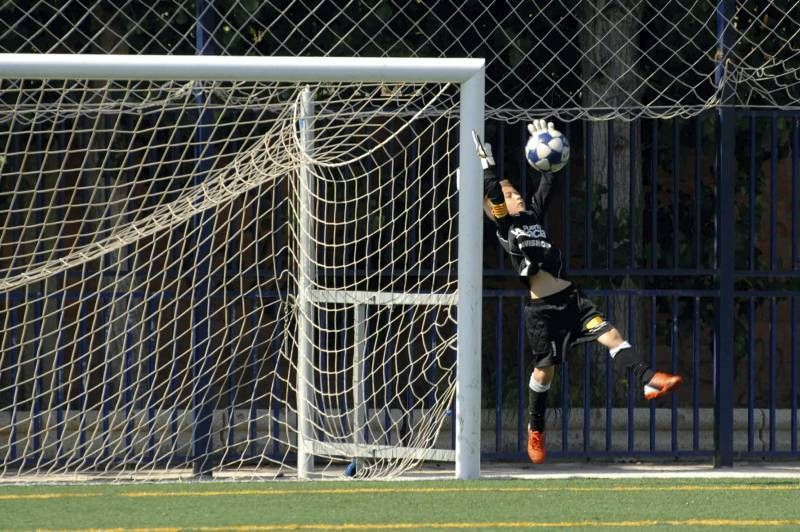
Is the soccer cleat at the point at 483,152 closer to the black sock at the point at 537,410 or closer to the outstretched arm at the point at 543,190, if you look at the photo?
the outstretched arm at the point at 543,190

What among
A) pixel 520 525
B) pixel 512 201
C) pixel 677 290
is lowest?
pixel 520 525

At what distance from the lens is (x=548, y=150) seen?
330 inches

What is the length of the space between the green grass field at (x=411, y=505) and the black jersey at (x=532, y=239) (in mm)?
1236

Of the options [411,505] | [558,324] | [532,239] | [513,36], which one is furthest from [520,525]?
[513,36]

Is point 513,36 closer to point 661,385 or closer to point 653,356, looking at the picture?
point 653,356

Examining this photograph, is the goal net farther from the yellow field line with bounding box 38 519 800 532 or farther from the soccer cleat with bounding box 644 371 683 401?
the yellow field line with bounding box 38 519 800 532

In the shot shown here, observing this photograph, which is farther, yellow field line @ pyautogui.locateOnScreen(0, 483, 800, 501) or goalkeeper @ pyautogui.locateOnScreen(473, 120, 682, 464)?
goalkeeper @ pyautogui.locateOnScreen(473, 120, 682, 464)

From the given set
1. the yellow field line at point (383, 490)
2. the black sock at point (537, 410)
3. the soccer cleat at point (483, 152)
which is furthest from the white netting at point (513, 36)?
the yellow field line at point (383, 490)

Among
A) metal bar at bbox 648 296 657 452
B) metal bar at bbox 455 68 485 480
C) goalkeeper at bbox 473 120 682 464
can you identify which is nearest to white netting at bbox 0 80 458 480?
metal bar at bbox 455 68 485 480

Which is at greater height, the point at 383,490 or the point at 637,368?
the point at 637,368

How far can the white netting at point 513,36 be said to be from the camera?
9984 mm

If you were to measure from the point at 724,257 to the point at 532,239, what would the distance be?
1554mm

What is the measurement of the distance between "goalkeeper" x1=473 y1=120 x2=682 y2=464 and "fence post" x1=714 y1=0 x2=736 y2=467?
3.16 ft

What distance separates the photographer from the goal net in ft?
28.1
